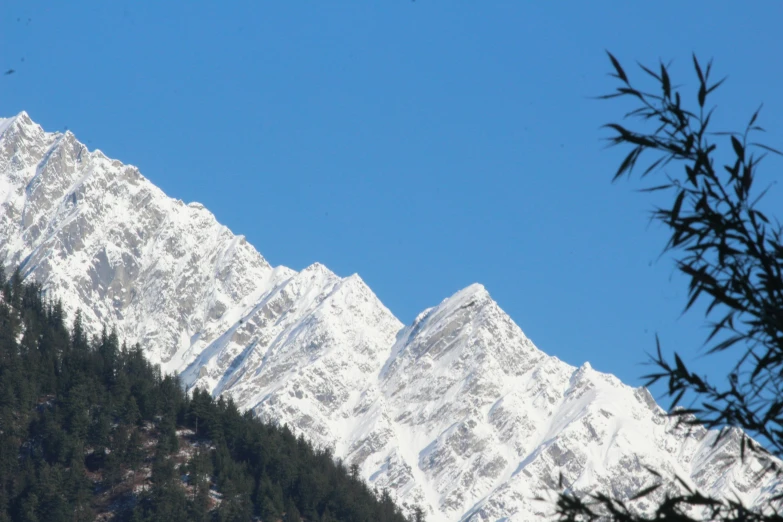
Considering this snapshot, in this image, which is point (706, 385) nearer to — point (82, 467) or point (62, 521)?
point (62, 521)

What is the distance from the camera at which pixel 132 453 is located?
383 ft

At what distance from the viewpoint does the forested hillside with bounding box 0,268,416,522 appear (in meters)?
109

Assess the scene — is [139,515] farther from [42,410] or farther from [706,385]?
[706,385]

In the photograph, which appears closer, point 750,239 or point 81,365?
point 750,239

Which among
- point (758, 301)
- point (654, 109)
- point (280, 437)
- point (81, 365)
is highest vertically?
point (280, 437)

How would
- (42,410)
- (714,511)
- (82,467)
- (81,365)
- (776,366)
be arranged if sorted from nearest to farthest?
(714,511)
(776,366)
(82,467)
(42,410)
(81,365)

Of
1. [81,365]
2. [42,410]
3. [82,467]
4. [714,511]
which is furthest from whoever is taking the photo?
[81,365]

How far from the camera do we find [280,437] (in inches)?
5669

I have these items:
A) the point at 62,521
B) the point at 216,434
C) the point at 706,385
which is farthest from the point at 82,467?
the point at 706,385

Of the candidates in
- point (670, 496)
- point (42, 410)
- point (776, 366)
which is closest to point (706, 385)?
point (776, 366)

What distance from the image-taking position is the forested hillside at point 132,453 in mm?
108750

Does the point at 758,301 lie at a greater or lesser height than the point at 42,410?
lesser

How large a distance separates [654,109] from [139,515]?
10061cm

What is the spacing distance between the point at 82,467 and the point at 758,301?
10904cm
